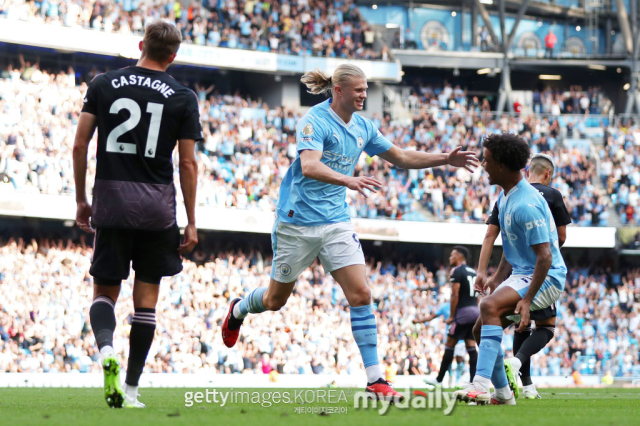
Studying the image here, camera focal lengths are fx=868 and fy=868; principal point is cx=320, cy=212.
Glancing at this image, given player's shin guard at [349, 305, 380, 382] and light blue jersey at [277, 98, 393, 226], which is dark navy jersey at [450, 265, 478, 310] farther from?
player's shin guard at [349, 305, 380, 382]

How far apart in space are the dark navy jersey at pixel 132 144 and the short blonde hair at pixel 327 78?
5.17 feet

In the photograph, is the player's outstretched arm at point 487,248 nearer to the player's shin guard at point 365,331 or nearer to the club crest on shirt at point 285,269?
the player's shin guard at point 365,331

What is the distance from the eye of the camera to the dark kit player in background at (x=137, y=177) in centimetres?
542

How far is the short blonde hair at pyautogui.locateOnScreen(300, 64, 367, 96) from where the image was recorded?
6.70 m

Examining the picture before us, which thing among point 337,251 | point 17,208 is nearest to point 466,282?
point 337,251

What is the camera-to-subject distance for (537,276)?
20.4 feet

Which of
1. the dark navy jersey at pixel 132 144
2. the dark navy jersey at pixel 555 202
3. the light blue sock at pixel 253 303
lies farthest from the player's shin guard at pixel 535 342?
the dark navy jersey at pixel 132 144

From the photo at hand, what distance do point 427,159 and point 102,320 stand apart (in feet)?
10.0

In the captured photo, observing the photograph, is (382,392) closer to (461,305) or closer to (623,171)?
(461,305)

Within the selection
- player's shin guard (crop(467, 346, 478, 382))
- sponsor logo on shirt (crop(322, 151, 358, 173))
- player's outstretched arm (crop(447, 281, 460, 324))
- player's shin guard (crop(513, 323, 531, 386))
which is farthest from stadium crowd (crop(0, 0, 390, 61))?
sponsor logo on shirt (crop(322, 151, 358, 173))

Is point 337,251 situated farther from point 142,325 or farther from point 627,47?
point 627,47

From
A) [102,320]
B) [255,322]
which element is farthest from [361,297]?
[255,322]

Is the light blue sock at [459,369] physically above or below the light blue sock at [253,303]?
below

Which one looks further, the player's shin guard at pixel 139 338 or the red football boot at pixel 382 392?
the red football boot at pixel 382 392
